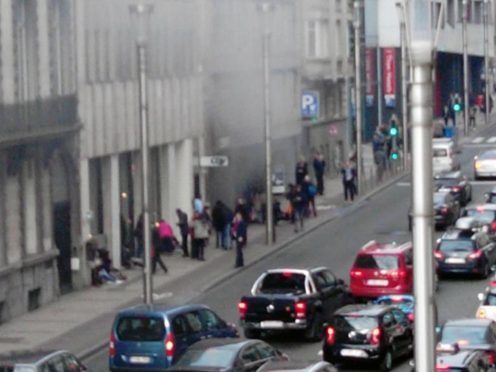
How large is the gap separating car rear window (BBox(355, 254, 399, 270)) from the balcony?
819 cm

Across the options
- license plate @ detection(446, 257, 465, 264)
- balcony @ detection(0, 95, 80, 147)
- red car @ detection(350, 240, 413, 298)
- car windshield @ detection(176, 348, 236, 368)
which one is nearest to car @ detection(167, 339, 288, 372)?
car windshield @ detection(176, 348, 236, 368)

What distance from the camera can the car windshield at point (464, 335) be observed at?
29.5 m

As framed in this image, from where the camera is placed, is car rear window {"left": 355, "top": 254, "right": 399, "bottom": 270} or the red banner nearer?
car rear window {"left": 355, "top": 254, "right": 399, "bottom": 270}

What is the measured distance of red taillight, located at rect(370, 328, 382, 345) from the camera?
3066 centimetres

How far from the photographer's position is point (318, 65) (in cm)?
7056

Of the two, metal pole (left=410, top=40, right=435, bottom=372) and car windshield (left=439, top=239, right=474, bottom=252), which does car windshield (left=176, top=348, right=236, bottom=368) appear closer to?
metal pole (left=410, top=40, right=435, bottom=372)

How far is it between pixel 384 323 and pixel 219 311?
27.9 feet

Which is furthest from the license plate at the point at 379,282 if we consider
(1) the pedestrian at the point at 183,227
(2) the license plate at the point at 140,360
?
(2) the license plate at the point at 140,360

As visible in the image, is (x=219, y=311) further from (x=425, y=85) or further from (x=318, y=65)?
(x=318, y=65)

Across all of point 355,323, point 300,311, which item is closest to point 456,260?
point 300,311

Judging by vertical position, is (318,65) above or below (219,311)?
above

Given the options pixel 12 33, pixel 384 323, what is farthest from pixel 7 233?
pixel 384 323

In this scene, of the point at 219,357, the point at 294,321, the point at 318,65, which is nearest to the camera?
the point at 219,357

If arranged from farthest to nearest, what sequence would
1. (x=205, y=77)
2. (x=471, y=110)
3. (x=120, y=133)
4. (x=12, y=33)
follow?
(x=471, y=110) → (x=205, y=77) → (x=120, y=133) → (x=12, y=33)
